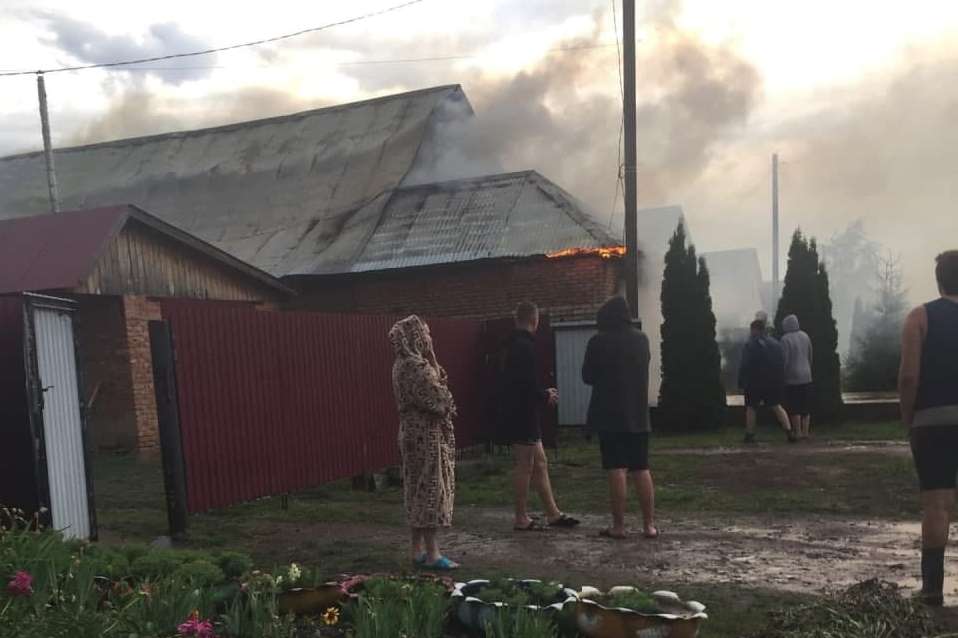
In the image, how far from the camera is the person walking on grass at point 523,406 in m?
5.98

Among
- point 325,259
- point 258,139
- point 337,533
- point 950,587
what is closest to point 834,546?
point 950,587

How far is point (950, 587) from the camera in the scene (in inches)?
170

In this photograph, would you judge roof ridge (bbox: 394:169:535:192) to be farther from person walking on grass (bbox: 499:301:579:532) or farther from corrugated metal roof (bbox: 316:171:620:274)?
person walking on grass (bbox: 499:301:579:532)

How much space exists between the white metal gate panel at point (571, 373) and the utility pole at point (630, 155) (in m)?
1.65

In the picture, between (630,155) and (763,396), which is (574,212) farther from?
(763,396)

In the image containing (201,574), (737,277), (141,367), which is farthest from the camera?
(737,277)

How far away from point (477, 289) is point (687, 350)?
404 cm

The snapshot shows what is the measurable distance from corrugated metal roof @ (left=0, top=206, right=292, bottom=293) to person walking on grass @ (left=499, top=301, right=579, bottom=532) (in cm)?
685

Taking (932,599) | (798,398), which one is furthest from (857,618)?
(798,398)

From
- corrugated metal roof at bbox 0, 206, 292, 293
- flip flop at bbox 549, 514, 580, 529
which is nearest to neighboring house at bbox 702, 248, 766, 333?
corrugated metal roof at bbox 0, 206, 292, 293

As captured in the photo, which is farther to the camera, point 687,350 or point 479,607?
point 687,350

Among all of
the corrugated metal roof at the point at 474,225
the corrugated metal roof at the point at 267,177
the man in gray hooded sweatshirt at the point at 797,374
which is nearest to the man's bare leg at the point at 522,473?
the man in gray hooded sweatshirt at the point at 797,374

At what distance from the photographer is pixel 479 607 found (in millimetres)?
3139

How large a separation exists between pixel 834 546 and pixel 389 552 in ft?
10.0
